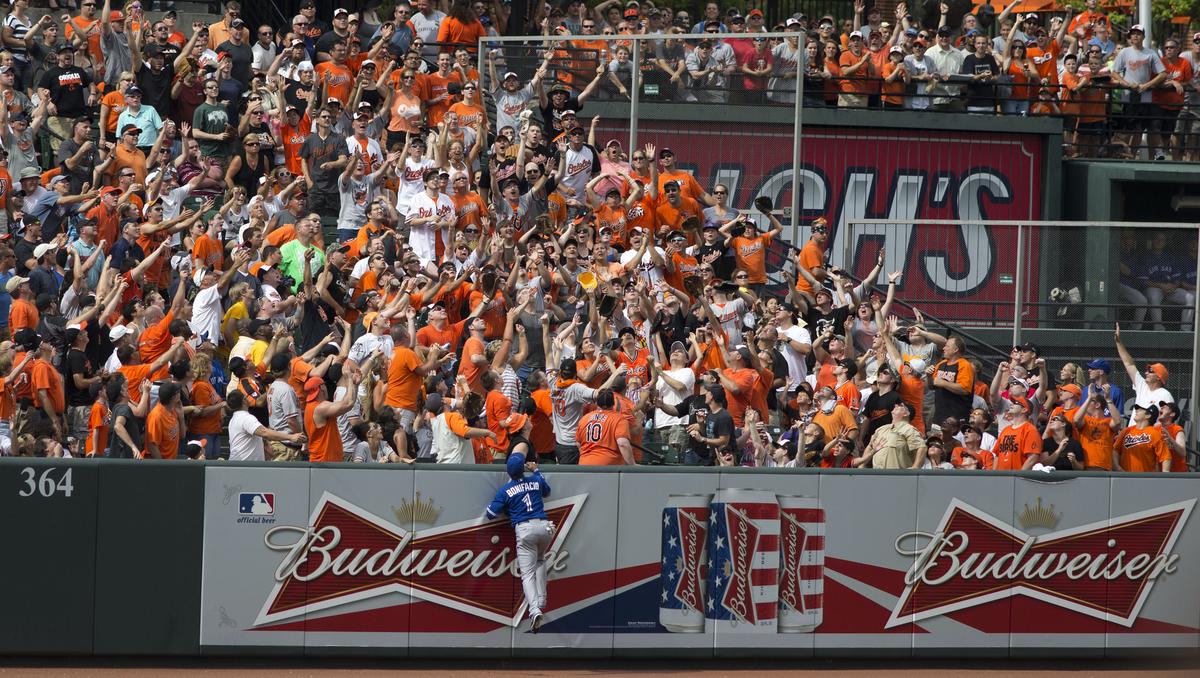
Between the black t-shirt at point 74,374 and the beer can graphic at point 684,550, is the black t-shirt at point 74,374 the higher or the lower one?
the higher one

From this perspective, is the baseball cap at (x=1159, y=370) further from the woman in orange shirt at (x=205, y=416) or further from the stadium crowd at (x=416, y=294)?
the woman in orange shirt at (x=205, y=416)

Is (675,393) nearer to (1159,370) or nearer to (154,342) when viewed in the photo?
(154,342)

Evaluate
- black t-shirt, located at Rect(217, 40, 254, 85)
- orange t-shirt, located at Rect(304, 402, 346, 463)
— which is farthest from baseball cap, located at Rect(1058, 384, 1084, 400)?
black t-shirt, located at Rect(217, 40, 254, 85)

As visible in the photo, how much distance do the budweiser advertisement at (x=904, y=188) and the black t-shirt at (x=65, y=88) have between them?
21.3ft

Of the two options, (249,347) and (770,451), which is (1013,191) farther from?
(249,347)

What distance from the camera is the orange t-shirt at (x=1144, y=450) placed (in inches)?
645

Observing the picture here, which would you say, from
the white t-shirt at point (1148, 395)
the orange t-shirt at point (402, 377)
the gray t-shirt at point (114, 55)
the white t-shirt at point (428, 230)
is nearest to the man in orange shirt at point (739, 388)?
the orange t-shirt at point (402, 377)

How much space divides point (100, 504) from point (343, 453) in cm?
244

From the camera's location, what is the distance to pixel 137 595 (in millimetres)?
12664

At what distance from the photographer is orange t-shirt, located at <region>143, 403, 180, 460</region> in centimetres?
1364

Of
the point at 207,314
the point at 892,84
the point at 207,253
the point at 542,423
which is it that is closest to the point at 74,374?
the point at 207,314

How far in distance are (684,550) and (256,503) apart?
3.41m

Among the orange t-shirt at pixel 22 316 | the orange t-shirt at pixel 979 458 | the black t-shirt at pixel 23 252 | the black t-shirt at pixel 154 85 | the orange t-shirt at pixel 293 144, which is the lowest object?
the orange t-shirt at pixel 979 458

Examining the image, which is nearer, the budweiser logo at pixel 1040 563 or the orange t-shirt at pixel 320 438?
the budweiser logo at pixel 1040 563
